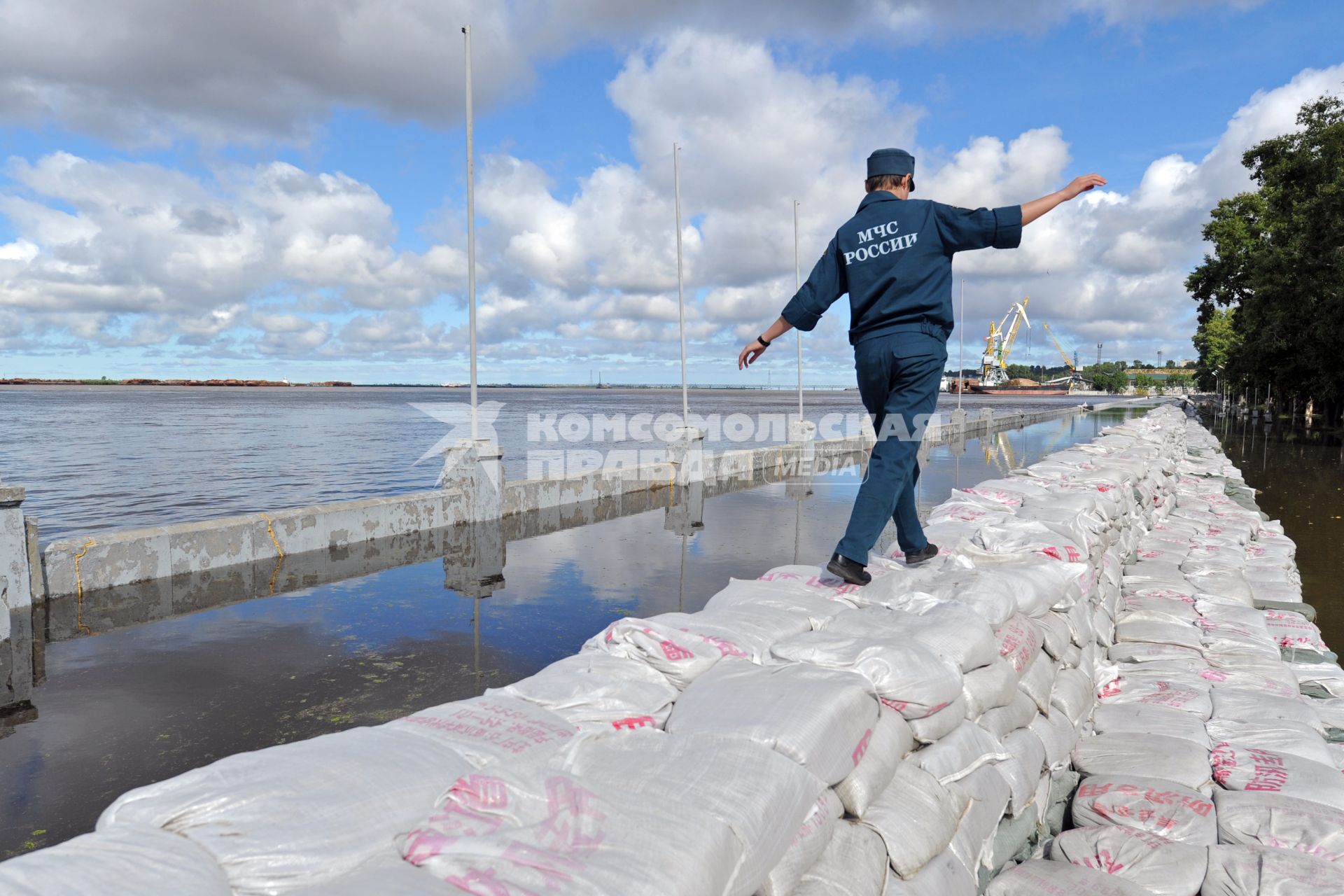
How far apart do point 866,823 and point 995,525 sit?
8.87ft

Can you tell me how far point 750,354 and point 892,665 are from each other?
168cm

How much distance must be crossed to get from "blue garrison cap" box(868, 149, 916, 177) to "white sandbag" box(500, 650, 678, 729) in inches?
86.2

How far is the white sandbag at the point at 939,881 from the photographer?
2.10 meters

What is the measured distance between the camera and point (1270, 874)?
2357mm

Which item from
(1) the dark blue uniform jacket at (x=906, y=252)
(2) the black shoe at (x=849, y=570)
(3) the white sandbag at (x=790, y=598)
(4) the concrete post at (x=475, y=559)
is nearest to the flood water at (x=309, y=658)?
(4) the concrete post at (x=475, y=559)

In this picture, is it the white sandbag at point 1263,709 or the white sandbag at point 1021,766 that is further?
the white sandbag at point 1263,709

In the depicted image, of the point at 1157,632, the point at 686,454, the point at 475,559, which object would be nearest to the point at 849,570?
the point at 1157,632

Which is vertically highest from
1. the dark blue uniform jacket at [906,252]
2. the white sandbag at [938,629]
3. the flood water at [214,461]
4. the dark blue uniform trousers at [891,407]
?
the dark blue uniform jacket at [906,252]

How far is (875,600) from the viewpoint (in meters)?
3.17

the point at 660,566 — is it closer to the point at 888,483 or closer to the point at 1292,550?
the point at 888,483

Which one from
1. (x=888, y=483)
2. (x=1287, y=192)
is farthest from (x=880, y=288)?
(x=1287, y=192)

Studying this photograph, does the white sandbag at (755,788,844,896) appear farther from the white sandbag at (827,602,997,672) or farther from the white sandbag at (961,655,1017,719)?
the white sandbag at (961,655,1017,719)

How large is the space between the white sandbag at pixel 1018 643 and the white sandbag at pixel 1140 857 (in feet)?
2.02

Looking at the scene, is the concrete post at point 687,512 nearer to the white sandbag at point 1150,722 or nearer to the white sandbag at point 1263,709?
the white sandbag at point 1150,722
